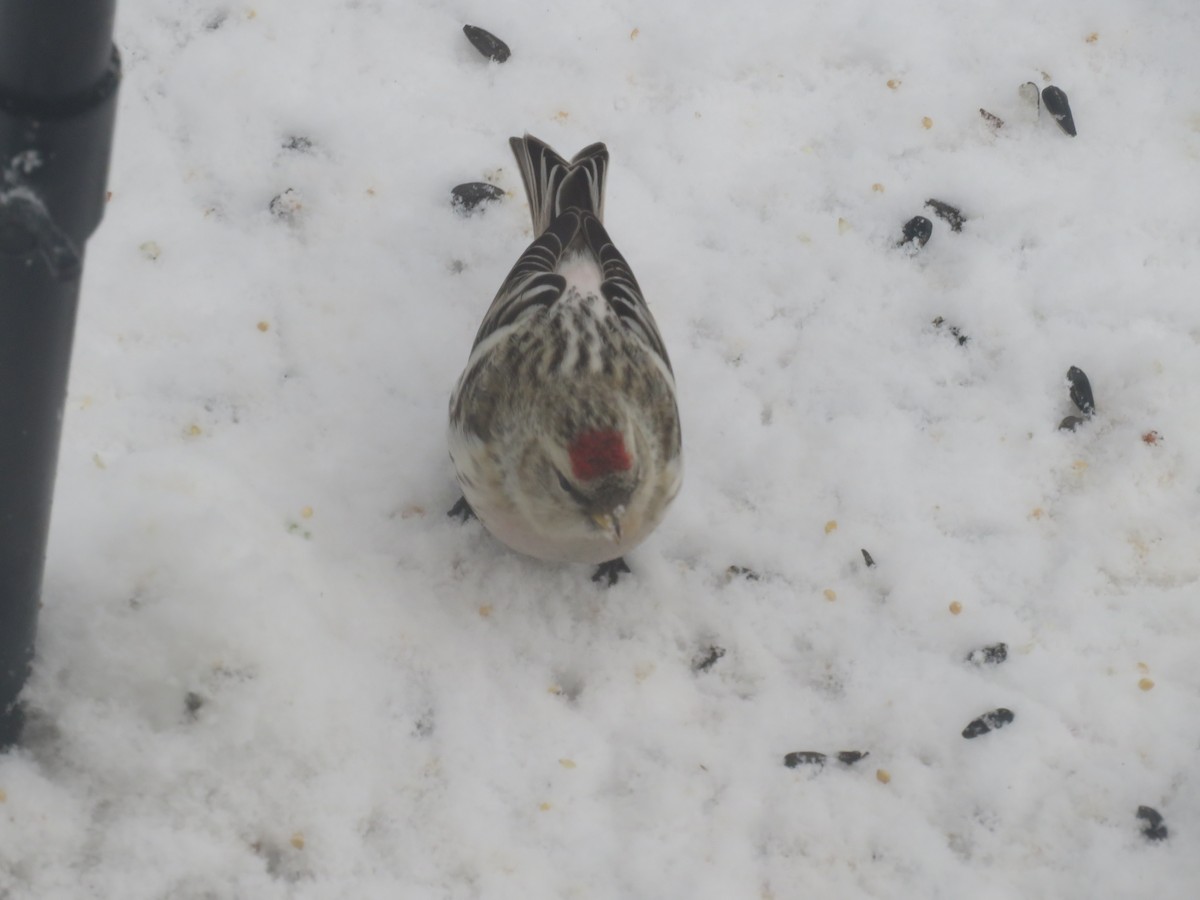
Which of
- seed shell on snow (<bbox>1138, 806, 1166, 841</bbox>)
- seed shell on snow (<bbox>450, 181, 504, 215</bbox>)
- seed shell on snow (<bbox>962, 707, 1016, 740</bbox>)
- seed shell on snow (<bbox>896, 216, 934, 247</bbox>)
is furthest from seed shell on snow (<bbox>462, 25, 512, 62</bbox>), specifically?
seed shell on snow (<bbox>1138, 806, 1166, 841</bbox>)

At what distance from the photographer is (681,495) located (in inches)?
135

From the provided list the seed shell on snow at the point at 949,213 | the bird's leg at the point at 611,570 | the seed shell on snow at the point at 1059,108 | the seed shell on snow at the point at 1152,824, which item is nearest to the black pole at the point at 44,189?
the bird's leg at the point at 611,570

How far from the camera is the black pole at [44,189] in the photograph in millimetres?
1484

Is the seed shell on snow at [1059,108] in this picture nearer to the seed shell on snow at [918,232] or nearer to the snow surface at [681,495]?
the snow surface at [681,495]

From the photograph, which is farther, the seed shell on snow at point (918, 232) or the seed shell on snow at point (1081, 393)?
the seed shell on snow at point (918, 232)

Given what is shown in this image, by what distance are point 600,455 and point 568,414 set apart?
0.17 metres

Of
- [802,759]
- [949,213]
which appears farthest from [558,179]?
[802,759]

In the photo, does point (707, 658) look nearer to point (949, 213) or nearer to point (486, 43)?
point (949, 213)

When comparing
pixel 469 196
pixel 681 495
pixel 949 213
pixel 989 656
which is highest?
pixel 949 213

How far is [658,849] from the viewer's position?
285 cm

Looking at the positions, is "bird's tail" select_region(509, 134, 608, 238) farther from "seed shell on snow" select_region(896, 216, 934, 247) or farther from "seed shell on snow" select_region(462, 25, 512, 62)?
"seed shell on snow" select_region(896, 216, 934, 247)

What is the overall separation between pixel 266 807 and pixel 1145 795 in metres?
2.14

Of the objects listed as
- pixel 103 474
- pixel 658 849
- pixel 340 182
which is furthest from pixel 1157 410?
pixel 103 474

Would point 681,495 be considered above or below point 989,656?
below
